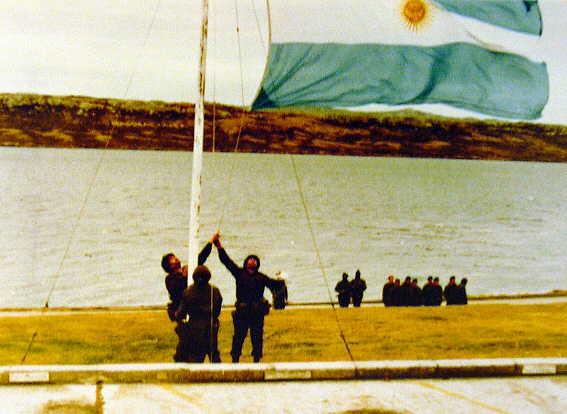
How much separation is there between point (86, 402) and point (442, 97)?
24.1 ft

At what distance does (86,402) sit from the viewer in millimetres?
9164

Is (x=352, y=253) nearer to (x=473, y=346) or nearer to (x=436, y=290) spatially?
(x=436, y=290)

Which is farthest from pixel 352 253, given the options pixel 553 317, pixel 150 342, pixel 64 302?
pixel 150 342

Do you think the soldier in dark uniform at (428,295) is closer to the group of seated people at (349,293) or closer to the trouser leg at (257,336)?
the group of seated people at (349,293)

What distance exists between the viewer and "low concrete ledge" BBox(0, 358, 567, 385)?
9.77m

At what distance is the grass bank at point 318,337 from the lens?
42.1 feet

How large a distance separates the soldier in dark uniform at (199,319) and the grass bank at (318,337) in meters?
1.92

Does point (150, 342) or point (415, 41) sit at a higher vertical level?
point (415, 41)

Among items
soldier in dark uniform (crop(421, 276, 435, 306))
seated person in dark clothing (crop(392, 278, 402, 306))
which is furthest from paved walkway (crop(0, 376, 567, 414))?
soldier in dark uniform (crop(421, 276, 435, 306))

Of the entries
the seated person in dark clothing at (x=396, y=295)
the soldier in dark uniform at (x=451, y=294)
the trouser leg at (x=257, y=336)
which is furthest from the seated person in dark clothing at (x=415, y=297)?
the trouser leg at (x=257, y=336)

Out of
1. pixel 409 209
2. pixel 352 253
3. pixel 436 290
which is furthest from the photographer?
pixel 409 209

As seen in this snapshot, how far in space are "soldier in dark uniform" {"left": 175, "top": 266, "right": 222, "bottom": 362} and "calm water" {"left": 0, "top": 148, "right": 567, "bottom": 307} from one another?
2.49 meters

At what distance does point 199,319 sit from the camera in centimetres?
Result: 1048

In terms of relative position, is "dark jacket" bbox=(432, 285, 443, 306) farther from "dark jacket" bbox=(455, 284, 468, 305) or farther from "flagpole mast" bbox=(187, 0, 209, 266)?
"flagpole mast" bbox=(187, 0, 209, 266)
